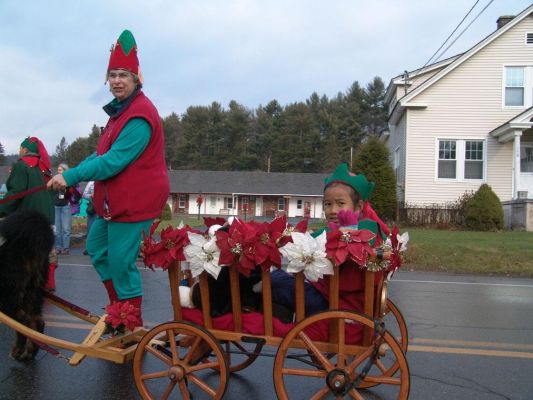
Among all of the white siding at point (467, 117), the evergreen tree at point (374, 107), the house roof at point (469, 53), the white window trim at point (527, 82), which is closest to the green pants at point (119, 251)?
the white siding at point (467, 117)

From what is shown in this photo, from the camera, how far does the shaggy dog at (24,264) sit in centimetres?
356

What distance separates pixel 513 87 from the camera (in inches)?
803

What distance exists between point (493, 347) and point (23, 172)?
548 cm

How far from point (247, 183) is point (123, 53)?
52633 millimetres

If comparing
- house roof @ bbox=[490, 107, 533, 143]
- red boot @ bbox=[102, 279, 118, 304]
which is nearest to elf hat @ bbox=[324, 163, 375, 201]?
red boot @ bbox=[102, 279, 118, 304]

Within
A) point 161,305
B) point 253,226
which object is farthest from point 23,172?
point 253,226

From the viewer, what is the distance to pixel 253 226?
10.2 feet

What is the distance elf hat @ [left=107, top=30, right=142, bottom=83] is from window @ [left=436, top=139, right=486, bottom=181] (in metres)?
18.8

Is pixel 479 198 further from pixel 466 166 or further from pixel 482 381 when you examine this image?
pixel 482 381

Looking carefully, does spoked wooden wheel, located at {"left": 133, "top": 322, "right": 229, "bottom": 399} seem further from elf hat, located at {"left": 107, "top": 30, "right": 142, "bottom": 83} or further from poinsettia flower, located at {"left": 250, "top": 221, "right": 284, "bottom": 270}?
elf hat, located at {"left": 107, "top": 30, "right": 142, "bottom": 83}

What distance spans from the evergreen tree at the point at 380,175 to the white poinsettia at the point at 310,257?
15884mm

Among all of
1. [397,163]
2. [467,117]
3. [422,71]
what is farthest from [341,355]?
[422,71]

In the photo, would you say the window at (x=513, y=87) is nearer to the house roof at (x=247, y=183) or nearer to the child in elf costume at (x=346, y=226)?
the child in elf costume at (x=346, y=226)

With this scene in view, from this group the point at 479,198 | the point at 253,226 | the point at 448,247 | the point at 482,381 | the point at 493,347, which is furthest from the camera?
the point at 479,198
